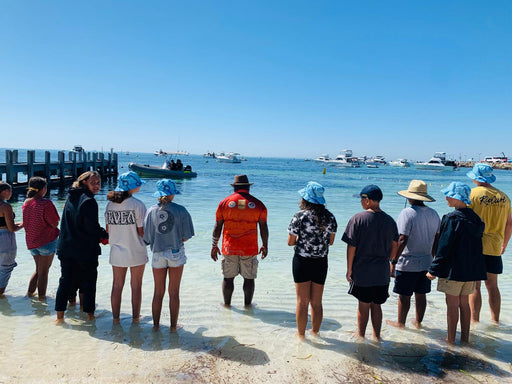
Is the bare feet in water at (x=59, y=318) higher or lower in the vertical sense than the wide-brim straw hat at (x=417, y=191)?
lower

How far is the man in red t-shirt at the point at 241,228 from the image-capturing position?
4.27 meters

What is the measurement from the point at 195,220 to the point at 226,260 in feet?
28.4

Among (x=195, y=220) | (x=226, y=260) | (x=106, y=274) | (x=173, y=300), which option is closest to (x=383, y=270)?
(x=226, y=260)

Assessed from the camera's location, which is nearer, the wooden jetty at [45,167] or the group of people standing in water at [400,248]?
the group of people standing in water at [400,248]

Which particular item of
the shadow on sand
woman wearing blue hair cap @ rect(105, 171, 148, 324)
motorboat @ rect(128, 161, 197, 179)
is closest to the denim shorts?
woman wearing blue hair cap @ rect(105, 171, 148, 324)

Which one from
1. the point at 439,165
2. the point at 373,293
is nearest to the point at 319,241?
the point at 373,293

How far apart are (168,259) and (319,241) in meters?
1.54

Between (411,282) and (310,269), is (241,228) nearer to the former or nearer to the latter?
(310,269)

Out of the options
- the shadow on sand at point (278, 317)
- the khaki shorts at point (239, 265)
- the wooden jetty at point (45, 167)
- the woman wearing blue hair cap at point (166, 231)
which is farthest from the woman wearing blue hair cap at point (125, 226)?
the wooden jetty at point (45, 167)

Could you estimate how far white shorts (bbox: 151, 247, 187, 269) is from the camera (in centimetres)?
366

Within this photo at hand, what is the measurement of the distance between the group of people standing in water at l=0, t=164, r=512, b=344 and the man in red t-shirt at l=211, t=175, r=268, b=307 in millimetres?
18

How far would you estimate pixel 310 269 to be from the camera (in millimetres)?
3547

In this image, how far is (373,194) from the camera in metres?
3.41

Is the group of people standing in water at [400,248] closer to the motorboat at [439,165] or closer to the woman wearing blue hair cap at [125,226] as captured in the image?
the woman wearing blue hair cap at [125,226]
